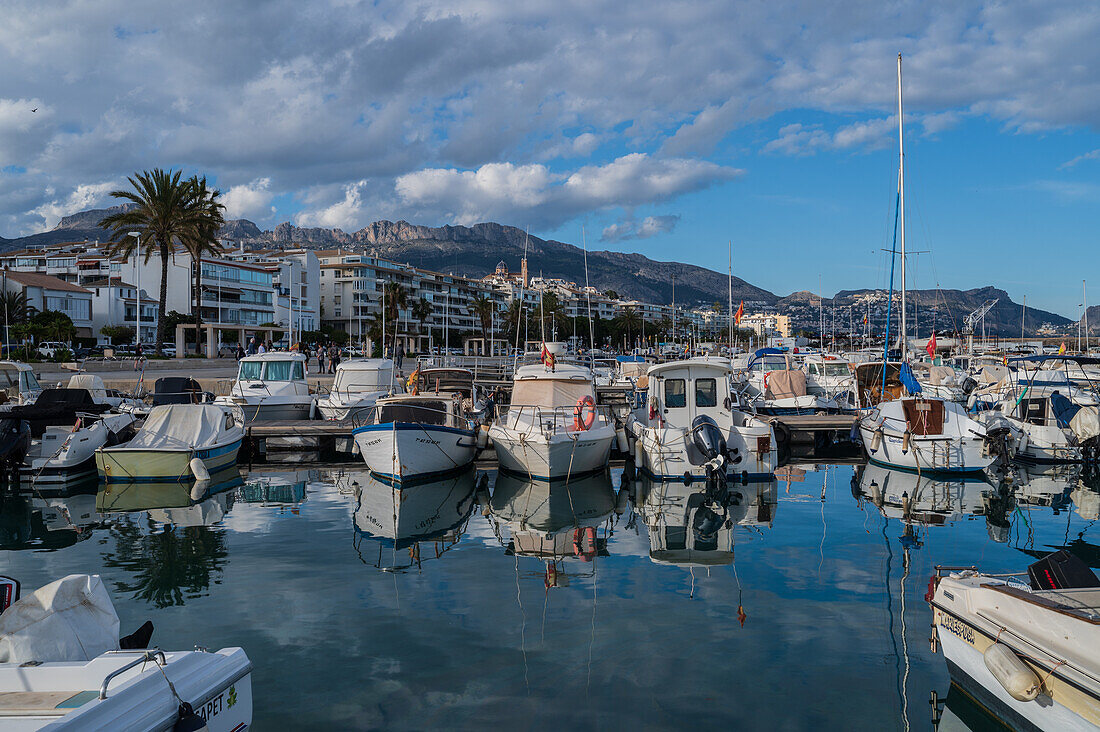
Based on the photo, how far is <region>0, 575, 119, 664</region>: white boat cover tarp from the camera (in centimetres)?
573

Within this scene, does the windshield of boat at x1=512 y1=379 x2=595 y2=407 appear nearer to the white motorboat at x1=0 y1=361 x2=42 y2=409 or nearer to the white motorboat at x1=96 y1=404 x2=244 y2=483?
the white motorboat at x1=96 y1=404 x2=244 y2=483

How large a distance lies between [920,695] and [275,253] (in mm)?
122346

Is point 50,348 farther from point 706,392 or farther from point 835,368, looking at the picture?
point 706,392

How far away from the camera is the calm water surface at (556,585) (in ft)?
24.4

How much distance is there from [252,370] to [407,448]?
493 inches

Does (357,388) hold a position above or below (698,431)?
above

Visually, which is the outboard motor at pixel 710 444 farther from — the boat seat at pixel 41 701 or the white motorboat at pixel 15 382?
the white motorboat at pixel 15 382

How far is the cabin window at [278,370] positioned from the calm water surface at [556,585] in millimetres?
9059

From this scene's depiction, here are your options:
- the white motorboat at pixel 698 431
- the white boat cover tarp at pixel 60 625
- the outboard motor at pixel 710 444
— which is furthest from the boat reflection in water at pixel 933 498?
the white boat cover tarp at pixel 60 625

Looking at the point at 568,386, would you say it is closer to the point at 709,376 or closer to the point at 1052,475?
the point at 709,376

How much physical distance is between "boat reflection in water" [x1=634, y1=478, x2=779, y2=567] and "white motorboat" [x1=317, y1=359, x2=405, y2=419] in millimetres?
11626

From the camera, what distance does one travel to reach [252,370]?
93.0 feet

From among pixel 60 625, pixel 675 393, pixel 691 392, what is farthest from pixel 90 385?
pixel 60 625

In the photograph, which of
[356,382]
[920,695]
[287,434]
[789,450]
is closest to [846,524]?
[920,695]
